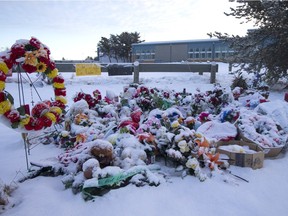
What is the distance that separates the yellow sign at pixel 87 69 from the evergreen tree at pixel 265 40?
6.43 m

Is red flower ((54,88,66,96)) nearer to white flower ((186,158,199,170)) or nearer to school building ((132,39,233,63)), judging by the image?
white flower ((186,158,199,170))

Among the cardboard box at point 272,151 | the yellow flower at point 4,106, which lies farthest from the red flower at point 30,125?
the cardboard box at point 272,151

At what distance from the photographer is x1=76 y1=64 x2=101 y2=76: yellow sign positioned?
495 inches

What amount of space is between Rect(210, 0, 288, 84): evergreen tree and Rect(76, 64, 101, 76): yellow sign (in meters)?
6.43

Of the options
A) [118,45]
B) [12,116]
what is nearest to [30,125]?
[12,116]

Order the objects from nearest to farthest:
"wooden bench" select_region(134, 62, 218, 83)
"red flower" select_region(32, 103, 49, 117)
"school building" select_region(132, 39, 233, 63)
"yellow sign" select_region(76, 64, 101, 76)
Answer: "red flower" select_region(32, 103, 49, 117) → "wooden bench" select_region(134, 62, 218, 83) → "yellow sign" select_region(76, 64, 101, 76) → "school building" select_region(132, 39, 233, 63)

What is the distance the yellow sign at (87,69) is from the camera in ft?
41.3

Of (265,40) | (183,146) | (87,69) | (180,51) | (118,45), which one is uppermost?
(118,45)

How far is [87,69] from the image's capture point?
42.4 feet

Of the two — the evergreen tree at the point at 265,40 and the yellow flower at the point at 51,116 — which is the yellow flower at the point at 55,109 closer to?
the yellow flower at the point at 51,116

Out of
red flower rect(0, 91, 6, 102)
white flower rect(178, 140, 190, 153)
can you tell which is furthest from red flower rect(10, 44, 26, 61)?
white flower rect(178, 140, 190, 153)

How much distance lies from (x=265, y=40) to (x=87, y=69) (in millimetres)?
7992

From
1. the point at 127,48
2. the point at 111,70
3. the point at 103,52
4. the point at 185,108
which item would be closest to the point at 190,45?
the point at 127,48

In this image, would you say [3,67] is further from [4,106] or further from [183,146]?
[183,146]
